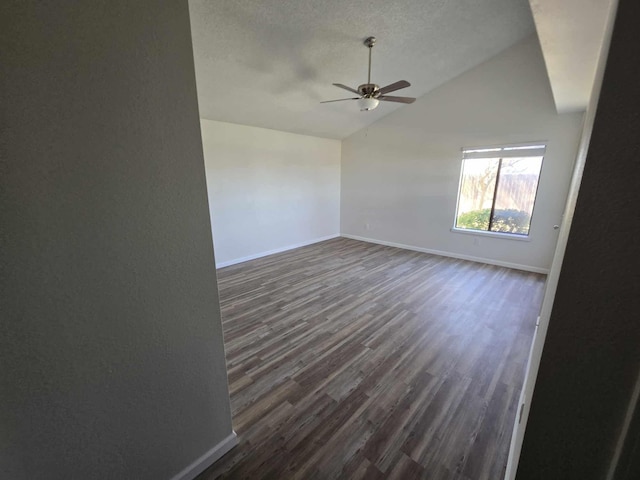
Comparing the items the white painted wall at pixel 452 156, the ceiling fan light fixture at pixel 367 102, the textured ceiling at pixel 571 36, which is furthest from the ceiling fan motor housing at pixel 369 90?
the white painted wall at pixel 452 156

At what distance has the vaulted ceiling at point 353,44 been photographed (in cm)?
197

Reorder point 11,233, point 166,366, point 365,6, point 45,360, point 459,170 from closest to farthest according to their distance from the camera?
point 11,233 → point 45,360 → point 166,366 → point 365,6 → point 459,170

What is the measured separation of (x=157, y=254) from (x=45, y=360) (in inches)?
17.6

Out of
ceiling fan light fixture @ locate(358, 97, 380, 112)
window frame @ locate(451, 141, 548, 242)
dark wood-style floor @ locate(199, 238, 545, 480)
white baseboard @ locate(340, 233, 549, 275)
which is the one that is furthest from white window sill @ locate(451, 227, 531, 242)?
ceiling fan light fixture @ locate(358, 97, 380, 112)

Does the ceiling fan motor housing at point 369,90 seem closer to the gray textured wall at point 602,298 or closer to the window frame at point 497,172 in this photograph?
the window frame at point 497,172

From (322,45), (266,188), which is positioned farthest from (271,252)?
(322,45)

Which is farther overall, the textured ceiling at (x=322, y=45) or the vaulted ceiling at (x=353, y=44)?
the textured ceiling at (x=322, y=45)

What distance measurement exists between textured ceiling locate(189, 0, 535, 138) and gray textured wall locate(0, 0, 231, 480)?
6.07 feet

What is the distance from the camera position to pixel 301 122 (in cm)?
462

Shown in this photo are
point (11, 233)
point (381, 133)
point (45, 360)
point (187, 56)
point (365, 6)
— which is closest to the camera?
point (11, 233)

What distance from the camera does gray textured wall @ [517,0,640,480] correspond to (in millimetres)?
403

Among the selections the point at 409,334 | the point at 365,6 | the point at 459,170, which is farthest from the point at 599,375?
the point at 459,170

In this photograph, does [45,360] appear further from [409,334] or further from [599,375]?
[409,334]

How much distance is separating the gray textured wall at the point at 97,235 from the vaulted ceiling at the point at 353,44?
1.86m
